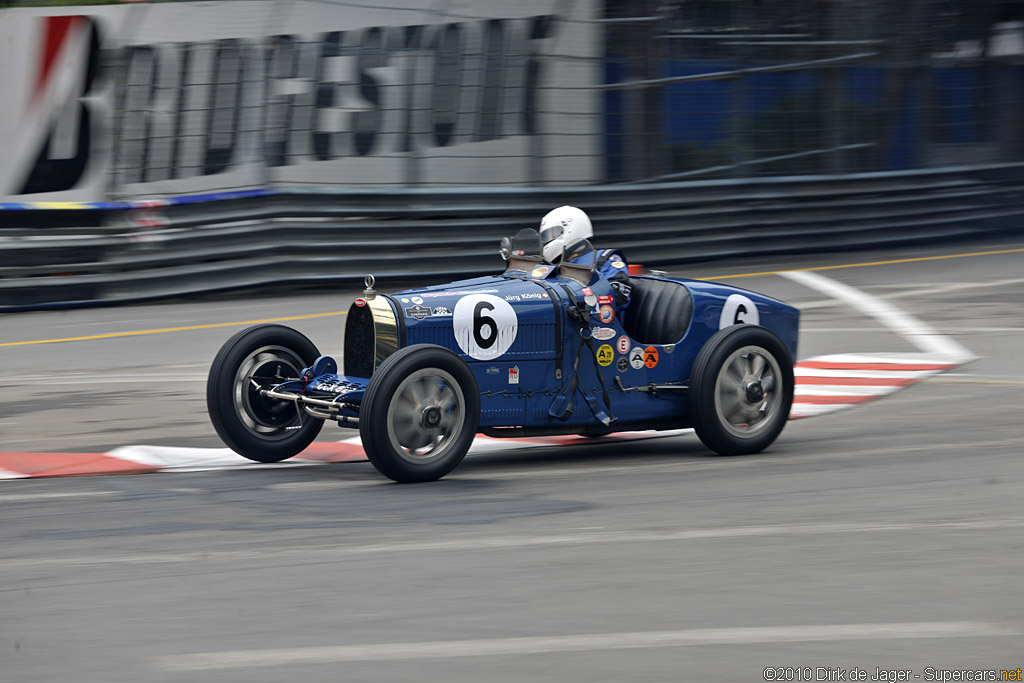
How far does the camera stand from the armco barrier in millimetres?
15172

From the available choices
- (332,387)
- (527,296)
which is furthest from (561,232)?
(332,387)

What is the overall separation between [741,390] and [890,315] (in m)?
6.43

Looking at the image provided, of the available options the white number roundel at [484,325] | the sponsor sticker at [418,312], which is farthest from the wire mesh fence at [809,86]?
the sponsor sticker at [418,312]

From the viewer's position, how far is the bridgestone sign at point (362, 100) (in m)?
16.4

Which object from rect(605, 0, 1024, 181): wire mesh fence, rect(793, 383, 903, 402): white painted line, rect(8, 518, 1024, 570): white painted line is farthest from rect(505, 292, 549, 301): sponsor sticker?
rect(605, 0, 1024, 181): wire mesh fence

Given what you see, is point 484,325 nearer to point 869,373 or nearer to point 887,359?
point 869,373

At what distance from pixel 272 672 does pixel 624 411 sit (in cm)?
414

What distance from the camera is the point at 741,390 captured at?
790 centimetres

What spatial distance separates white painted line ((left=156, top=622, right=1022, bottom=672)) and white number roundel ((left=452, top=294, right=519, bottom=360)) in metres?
3.28

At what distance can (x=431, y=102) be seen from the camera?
1641 cm

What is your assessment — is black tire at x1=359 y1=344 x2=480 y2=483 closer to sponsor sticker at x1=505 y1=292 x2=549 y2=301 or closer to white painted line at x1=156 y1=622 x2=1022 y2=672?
sponsor sticker at x1=505 y1=292 x2=549 y2=301

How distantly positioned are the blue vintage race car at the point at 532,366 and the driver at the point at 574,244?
0.08 meters

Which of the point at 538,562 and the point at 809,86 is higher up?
the point at 809,86

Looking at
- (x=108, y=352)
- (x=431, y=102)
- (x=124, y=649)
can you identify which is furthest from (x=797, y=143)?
(x=124, y=649)
